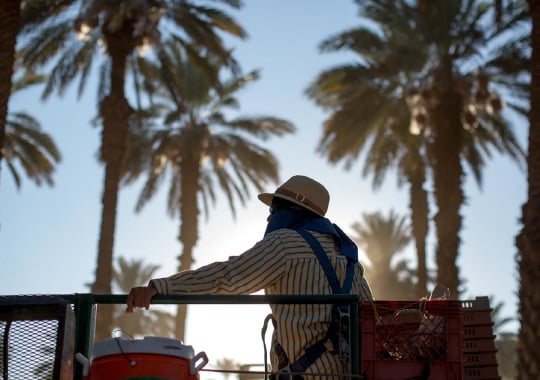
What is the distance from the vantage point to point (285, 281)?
4648mm

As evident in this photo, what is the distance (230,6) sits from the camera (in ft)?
68.8

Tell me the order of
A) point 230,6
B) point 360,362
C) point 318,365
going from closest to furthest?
point 360,362 < point 318,365 < point 230,6

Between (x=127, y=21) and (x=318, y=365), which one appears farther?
(x=127, y=21)

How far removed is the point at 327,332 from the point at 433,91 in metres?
18.6

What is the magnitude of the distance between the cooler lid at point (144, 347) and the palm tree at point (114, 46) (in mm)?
15876

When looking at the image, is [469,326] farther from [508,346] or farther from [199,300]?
[508,346]

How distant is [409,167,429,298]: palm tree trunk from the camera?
26594 millimetres

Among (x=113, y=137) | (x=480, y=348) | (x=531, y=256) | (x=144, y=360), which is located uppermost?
(x=113, y=137)

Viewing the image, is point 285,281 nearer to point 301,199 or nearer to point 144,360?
point 301,199

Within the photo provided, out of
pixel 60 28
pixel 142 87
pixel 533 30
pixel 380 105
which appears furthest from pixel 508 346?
pixel 533 30

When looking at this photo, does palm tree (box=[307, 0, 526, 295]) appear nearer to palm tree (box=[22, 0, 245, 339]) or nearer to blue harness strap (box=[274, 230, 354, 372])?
palm tree (box=[22, 0, 245, 339])

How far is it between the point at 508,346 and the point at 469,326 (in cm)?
4383

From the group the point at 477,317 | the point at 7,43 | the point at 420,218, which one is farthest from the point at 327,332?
the point at 420,218

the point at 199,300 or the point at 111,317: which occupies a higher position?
the point at 111,317
